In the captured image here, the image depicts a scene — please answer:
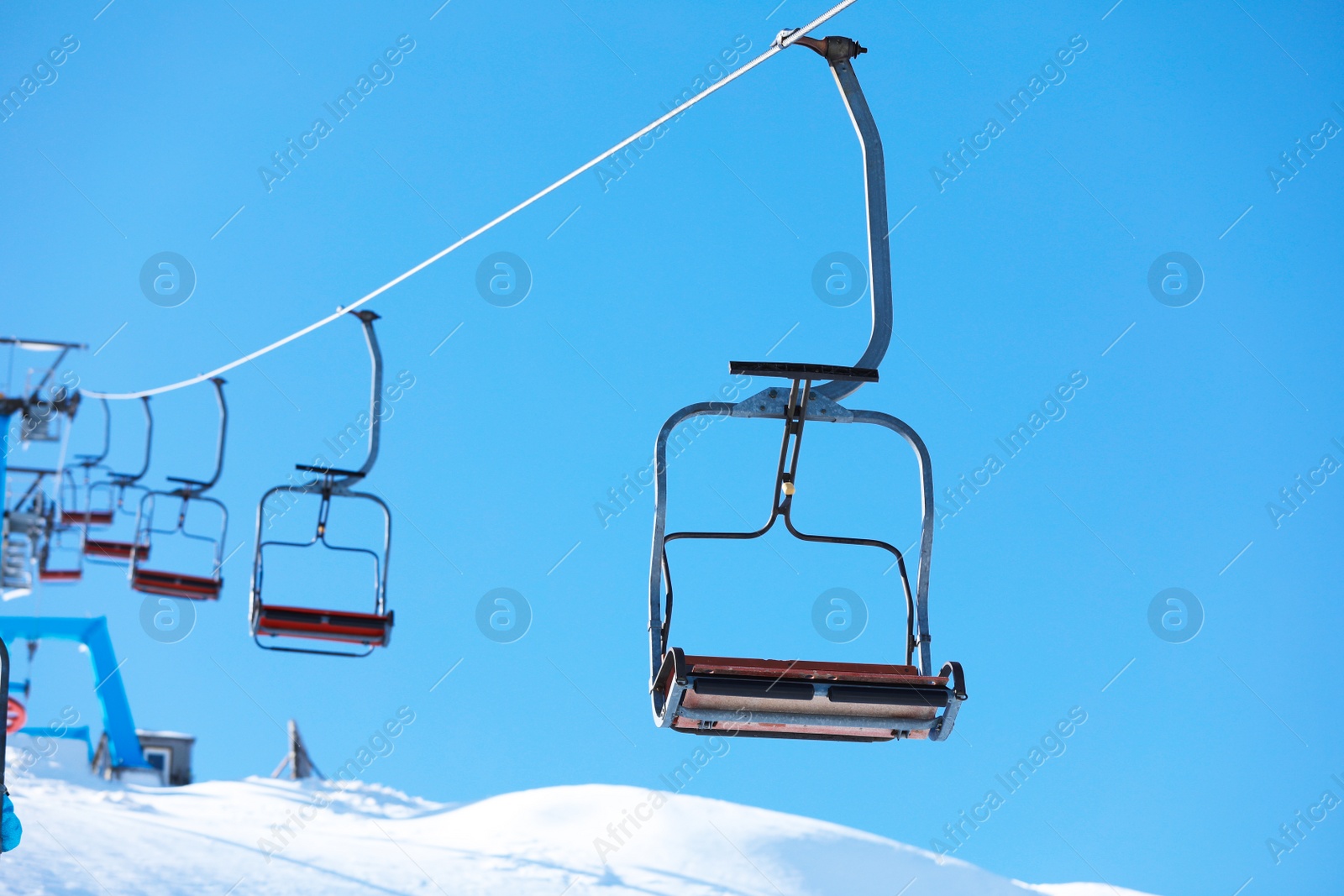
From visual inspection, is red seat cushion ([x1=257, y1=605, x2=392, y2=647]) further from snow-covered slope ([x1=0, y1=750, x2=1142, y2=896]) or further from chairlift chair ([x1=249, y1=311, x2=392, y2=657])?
snow-covered slope ([x1=0, y1=750, x2=1142, y2=896])

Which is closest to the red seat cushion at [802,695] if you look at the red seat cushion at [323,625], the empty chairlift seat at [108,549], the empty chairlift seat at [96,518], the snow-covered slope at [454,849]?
the red seat cushion at [323,625]

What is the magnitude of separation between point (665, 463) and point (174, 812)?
47.1 ft

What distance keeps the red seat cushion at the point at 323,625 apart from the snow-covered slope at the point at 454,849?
20.0 feet

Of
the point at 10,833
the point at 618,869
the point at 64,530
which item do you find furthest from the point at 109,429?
the point at 10,833

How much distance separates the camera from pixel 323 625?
25.9ft

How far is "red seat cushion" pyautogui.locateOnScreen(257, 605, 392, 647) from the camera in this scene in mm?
7816

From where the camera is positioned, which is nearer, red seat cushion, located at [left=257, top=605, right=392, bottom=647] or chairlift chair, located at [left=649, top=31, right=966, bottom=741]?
chairlift chair, located at [left=649, top=31, right=966, bottom=741]

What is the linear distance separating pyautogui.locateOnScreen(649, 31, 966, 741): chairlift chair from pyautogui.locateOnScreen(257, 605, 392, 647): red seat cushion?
146 inches

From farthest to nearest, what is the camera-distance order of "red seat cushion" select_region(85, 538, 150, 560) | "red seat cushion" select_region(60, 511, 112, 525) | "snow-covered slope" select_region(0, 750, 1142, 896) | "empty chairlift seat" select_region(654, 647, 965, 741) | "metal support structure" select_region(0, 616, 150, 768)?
"metal support structure" select_region(0, 616, 150, 768) < "red seat cushion" select_region(60, 511, 112, 525) < "red seat cushion" select_region(85, 538, 150, 560) < "snow-covered slope" select_region(0, 750, 1142, 896) < "empty chairlift seat" select_region(654, 647, 965, 741)

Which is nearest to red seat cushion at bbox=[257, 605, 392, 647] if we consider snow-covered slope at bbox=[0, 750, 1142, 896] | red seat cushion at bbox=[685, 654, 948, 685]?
red seat cushion at bbox=[685, 654, 948, 685]

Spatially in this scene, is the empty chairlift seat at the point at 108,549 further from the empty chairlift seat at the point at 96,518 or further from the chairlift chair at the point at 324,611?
the chairlift chair at the point at 324,611

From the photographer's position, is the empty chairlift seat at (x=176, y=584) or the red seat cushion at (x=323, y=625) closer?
the red seat cushion at (x=323, y=625)

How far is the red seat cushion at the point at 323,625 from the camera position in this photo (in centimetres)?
782

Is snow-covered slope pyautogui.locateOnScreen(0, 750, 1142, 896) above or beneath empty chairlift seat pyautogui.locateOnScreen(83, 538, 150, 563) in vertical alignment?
beneath
